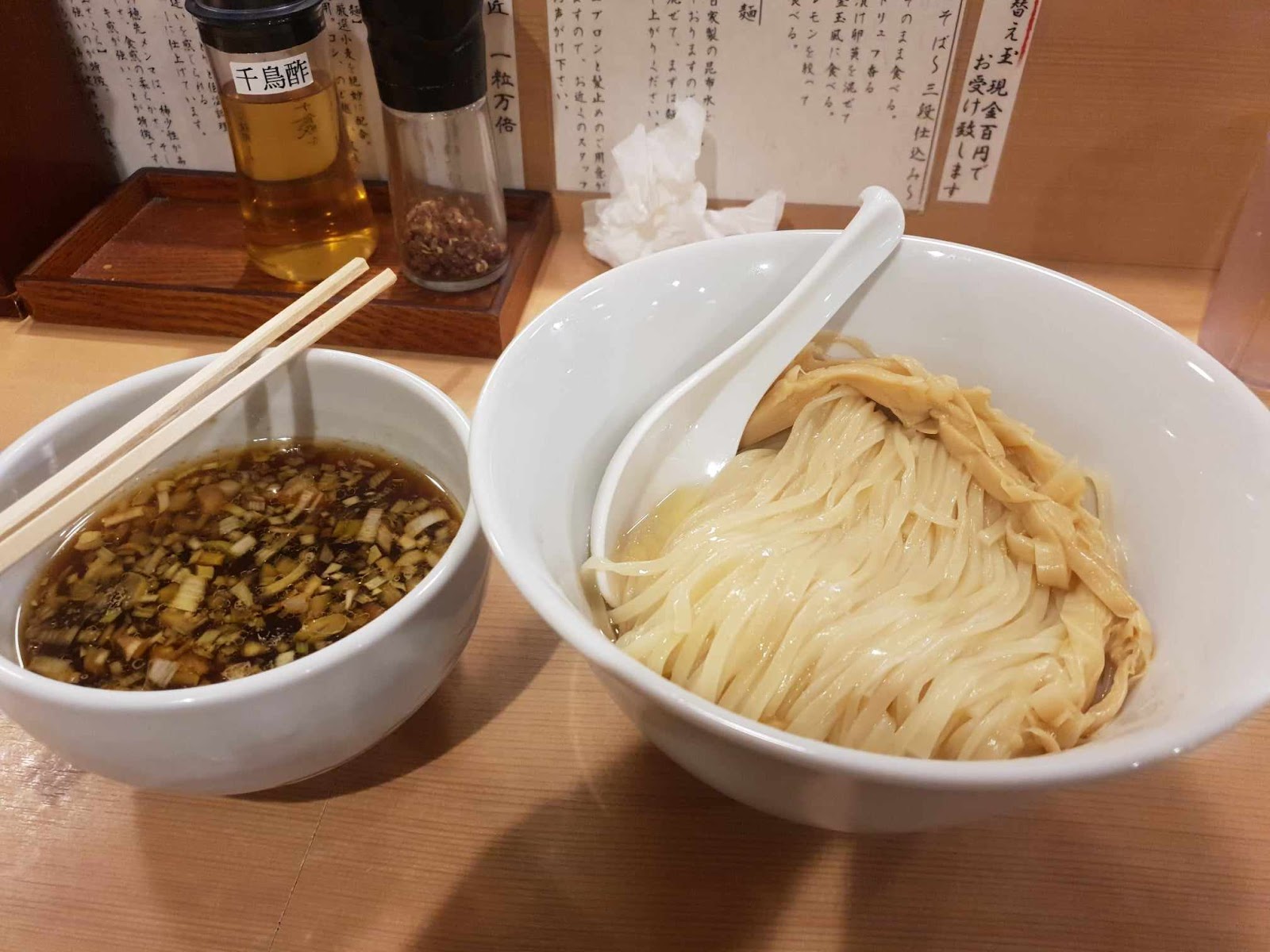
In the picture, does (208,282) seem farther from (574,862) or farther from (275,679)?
(574,862)

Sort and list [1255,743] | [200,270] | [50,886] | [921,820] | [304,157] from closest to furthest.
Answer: [921,820] < [50,886] < [1255,743] < [304,157] < [200,270]

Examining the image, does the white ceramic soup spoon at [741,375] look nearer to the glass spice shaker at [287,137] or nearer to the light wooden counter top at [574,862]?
the light wooden counter top at [574,862]

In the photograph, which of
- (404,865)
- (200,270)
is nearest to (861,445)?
(404,865)

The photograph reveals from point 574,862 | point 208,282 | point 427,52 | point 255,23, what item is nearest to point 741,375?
point 574,862

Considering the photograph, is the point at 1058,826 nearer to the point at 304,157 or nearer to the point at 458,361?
the point at 458,361

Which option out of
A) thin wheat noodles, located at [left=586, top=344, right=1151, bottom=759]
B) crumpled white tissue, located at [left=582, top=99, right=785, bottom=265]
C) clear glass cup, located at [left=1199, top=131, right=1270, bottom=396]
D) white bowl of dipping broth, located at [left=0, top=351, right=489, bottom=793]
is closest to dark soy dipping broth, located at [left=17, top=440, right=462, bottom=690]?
white bowl of dipping broth, located at [left=0, top=351, right=489, bottom=793]

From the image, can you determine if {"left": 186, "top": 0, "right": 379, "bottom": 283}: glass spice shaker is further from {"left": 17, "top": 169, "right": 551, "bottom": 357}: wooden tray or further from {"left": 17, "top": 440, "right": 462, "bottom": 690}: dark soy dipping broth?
{"left": 17, "top": 440, "right": 462, "bottom": 690}: dark soy dipping broth
